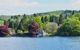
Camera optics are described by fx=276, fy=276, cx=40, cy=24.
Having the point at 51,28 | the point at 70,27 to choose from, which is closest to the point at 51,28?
the point at 51,28

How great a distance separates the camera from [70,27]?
20953 millimetres

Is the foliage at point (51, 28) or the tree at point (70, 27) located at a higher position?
the tree at point (70, 27)

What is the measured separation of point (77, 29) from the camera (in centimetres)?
2092

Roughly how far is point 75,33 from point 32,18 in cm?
424

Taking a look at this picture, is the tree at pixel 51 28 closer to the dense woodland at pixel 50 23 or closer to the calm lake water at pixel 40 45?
the dense woodland at pixel 50 23

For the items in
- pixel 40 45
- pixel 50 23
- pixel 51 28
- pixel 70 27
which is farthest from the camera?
pixel 50 23

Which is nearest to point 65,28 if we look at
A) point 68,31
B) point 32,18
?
point 68,31

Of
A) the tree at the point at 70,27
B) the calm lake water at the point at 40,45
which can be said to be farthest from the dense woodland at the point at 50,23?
the calm lake water at the point at 40,45

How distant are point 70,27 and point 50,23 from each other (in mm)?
2661

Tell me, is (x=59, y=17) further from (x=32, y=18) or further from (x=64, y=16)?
(x=32, y=18)

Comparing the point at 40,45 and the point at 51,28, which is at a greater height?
the point at 40,45

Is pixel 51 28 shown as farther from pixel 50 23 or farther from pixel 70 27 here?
pixel 70 27

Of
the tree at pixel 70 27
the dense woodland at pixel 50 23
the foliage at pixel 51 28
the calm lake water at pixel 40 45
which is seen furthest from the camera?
the foliage at pixel 51 28

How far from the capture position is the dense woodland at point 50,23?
20.6m
